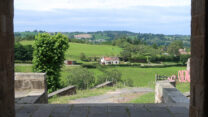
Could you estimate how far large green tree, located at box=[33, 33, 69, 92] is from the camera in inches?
688

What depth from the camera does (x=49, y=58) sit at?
17875 millimetres

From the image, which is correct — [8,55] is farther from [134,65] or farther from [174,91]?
[134,65]

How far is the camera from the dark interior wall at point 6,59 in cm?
278

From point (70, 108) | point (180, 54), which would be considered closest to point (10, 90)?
point (70, 108)

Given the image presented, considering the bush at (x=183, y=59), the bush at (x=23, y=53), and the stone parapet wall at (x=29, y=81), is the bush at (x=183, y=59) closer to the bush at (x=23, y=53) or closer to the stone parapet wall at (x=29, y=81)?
the bush at (x=23, y=53)

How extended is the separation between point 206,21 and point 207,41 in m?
0.19

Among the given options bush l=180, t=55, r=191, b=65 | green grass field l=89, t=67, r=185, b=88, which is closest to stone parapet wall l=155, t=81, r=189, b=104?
green grass field l=89, t=67, r=185, b=88

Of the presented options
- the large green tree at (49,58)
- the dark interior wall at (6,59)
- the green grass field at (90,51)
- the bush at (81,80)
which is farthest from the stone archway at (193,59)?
the green grass field at (90,51)

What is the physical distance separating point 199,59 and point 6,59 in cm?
201

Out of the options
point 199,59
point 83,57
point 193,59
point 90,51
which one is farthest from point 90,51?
point 199,59

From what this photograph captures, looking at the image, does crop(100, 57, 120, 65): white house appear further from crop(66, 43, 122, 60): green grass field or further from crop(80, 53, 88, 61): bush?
crop(80, 53, 88, 61): bush

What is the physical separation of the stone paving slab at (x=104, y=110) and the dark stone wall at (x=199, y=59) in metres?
1.75

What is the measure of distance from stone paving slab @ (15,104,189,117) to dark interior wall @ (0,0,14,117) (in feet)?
5.03

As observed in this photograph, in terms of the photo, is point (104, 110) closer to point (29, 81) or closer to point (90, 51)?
point (29, 81)
